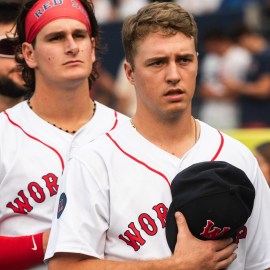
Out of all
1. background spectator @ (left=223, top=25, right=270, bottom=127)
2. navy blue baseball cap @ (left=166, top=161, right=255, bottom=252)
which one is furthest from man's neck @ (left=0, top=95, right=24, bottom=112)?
background spectator @ (left=223, top=25, right=270, bottom=127)

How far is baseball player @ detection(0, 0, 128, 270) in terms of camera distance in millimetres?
5070

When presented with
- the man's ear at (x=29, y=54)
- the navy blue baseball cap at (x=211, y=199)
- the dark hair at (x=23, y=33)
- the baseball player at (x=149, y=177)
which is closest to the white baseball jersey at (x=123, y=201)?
the baseball player at (x=149, y=177)

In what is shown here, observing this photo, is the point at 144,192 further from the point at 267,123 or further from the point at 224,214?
the point at 267,123

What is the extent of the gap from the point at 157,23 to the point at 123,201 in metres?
0.84

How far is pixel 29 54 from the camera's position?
5.50 metres

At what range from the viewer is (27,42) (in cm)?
549

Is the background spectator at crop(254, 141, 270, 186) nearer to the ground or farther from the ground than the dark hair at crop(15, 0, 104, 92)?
nearer to the ground

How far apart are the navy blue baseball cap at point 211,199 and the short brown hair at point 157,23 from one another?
2.13 ft

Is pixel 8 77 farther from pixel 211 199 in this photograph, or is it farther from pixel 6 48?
pixel 211 199

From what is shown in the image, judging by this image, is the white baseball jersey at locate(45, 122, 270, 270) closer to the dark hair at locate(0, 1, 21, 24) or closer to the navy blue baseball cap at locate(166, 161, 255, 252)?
the navy blue baseball cap at locate(166, 161, 255, 252)

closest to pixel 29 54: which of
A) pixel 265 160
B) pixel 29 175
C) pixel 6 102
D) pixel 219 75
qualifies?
pixel 6 102

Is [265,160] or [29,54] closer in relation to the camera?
[29,54]

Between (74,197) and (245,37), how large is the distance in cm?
808

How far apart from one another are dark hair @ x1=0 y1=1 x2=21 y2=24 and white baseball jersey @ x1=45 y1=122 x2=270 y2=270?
194 centimetres
